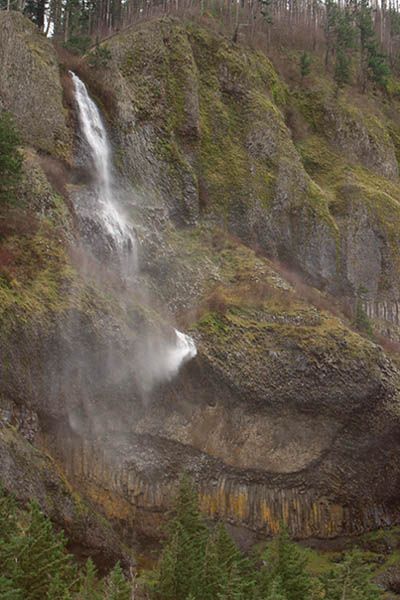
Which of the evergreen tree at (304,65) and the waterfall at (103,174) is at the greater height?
the evergreen tree at (304,65)

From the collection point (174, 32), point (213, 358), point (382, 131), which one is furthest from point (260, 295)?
point (382, 131)

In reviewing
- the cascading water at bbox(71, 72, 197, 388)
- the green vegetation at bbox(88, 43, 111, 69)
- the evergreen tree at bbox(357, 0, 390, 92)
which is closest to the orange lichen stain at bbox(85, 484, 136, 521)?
the cascading water at bbox(71, 72, 197, 388)

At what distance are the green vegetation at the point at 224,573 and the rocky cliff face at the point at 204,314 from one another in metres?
5.70

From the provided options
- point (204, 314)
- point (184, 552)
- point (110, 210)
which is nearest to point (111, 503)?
point (184, 552)

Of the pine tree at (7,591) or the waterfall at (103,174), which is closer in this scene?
the pine tree at (7,591)

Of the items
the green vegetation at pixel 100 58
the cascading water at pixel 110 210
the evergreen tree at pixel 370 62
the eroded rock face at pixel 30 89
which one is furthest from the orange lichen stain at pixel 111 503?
the evergreen tree at pixel 370 62

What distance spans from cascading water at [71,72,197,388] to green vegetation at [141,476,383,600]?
26.6 ft

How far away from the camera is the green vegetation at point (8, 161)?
28.7m

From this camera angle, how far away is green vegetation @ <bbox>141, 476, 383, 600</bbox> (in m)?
21.0

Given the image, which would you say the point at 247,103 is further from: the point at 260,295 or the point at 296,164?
the point at 260,295

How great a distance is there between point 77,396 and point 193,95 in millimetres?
28854

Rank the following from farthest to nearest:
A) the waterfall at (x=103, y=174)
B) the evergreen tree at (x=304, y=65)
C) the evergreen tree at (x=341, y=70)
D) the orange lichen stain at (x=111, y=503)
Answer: the evergreen tree at (x=341, y=70) < the evergreen tree at (x=304, y=65) < the waterfall at (x=103, y=174) < the orange lichen stain at (x=111, y=503)

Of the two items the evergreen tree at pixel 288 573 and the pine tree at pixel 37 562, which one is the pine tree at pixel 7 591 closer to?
the pine tree at pixel 37 562

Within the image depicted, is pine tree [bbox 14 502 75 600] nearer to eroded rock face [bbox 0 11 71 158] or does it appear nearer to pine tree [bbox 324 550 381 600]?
pine tree [bbox 324 550 381 600]
